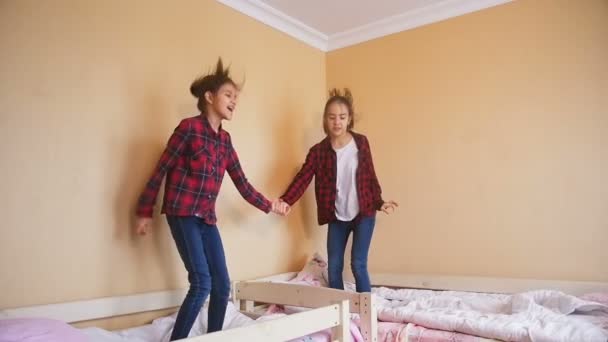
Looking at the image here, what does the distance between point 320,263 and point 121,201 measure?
1.09 metres

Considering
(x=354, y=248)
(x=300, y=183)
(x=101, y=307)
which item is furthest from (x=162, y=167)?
(x=354, y=248)

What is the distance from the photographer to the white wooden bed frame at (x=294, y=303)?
46.5 inches

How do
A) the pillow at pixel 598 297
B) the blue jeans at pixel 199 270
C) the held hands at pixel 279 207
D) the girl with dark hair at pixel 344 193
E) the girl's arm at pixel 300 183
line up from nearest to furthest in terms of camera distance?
1. the blue jeans at pixel 199 270
2. the pillow at pixel 598 297
3. the held hands at pixel 279 207
4. the girl with dark hair at pixel 344 193
5. the girl's arm at pixel 300 183

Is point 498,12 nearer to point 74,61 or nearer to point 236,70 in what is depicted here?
point 236,70

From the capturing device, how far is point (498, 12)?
7.45 ft

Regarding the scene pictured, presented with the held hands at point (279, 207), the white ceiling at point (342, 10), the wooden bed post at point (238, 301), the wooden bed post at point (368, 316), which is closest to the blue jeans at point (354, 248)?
the held hands at point (279, 207)

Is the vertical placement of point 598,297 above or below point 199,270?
below

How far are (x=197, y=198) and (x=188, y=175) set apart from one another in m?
0.09

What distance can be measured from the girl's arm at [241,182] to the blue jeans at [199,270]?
249 millimetres

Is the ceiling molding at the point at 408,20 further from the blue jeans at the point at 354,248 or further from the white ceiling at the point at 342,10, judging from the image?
the blue jeans at the point at 354,248

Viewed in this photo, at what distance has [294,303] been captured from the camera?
1.72 meters

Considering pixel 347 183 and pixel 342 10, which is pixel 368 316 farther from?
pixel 342 10

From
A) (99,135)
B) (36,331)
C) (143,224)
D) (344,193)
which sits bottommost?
(36,331)

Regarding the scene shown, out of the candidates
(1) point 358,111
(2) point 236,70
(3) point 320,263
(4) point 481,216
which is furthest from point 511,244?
(2) point 236,70
